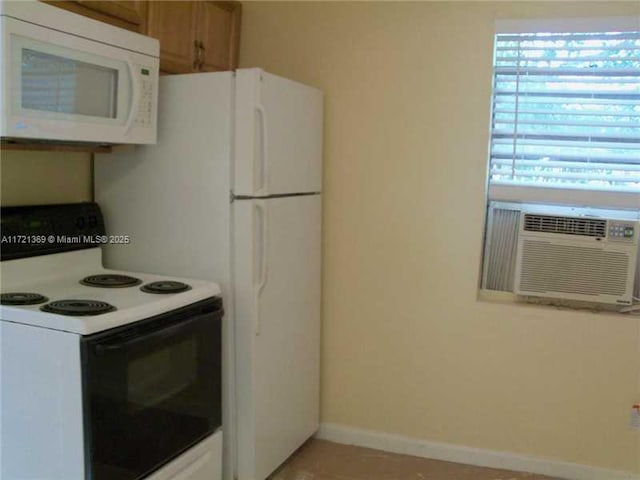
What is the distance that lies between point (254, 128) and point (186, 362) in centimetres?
88

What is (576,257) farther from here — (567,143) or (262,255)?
(262,255)

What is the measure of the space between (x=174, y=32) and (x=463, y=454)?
2.26 m

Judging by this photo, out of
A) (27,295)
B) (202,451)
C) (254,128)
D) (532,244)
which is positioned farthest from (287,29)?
(202,451)

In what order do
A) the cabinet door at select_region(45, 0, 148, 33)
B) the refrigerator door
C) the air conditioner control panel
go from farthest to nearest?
the air conditioner control panel < the refrigerator door < the cabinet door at select_region(45, 0, 148, 33)

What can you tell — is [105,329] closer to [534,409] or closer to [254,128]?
[254,128]

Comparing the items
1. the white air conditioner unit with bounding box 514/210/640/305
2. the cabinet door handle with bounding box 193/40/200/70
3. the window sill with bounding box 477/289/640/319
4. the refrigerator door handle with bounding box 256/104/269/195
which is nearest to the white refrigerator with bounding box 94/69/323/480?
the refrigerator door handle with bounding box 256/104/269/195

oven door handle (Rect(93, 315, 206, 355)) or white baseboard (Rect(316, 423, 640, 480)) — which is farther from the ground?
oven door handle (Rect(93, 315, 206, 355))

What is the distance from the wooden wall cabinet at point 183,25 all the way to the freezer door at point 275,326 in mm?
746

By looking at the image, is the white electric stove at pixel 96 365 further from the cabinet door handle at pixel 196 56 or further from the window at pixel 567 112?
the window at pixel 567 112

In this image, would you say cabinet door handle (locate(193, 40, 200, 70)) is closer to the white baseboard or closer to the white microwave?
the white microwave

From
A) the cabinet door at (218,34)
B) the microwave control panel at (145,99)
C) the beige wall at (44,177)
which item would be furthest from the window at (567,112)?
the beige wall at (44,177)

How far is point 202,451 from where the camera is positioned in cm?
220

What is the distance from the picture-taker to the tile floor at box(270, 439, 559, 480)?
8.86 ft

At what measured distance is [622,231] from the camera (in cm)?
257
